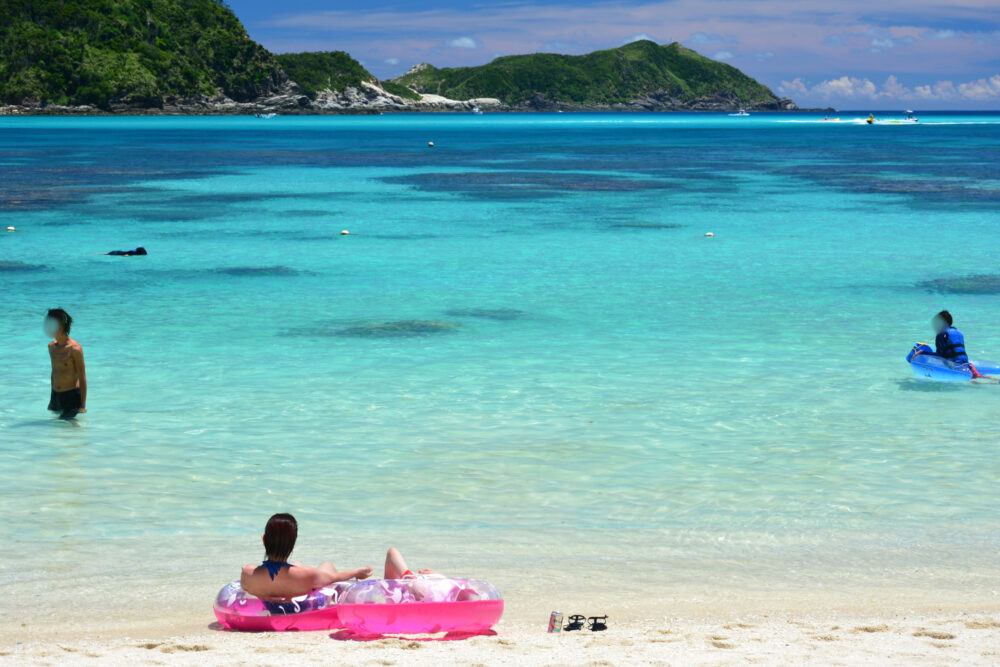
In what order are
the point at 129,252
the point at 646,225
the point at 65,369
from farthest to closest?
the point at 646,225
the point at 129,252
the point at 65,369

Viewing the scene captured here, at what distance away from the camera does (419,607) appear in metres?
7.77

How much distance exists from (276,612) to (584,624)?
7.56 ft

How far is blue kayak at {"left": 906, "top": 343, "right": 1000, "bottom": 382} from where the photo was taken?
1608cm

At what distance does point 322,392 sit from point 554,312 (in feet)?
25.0

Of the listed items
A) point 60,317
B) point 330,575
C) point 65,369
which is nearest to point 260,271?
point 65,369

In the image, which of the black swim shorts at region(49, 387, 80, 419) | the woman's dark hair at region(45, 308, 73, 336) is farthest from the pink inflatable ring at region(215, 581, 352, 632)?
the black swim shorts at region(49, 387, 80, 419)

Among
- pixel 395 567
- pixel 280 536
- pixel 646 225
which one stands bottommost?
pixel 395 567

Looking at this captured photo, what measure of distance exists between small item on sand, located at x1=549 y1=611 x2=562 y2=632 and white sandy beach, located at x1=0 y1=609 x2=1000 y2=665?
0.35 ft

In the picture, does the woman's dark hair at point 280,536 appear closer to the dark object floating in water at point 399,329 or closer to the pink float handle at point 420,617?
the pink float handle at point 420,617

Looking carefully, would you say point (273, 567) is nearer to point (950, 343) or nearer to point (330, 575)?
point (330, 575)

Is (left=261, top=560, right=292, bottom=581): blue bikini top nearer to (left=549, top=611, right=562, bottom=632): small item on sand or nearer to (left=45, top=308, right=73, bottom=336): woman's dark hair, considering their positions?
(left=549, top=611, right=562, bottom=632): small item on sand

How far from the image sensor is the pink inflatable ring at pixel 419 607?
7727 millimetres

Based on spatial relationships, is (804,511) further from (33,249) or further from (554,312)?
(33,249)

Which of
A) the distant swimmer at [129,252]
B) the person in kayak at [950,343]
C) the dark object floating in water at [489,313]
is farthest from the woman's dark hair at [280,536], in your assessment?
the distant swimmer at [129,252]
